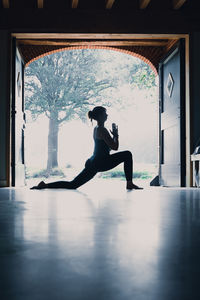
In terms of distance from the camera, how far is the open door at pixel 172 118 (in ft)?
18.0

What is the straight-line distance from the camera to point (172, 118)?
234 inches

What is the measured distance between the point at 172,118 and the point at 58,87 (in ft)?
25.7

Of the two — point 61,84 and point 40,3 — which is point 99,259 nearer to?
point 40,3

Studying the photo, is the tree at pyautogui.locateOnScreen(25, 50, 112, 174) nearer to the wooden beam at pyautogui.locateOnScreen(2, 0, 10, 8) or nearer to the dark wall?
the dark wall

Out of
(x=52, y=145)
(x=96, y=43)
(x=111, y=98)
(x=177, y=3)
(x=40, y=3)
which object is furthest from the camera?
(x=111, y=98)

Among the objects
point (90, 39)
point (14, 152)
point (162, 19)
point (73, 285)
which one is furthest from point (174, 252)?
point (90, 39)

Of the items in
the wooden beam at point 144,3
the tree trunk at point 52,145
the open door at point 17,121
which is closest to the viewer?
the wooden beam at point 144,3

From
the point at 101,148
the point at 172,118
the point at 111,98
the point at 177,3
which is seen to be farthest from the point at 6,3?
the point at 111,98

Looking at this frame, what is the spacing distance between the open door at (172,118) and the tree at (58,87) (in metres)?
6.84

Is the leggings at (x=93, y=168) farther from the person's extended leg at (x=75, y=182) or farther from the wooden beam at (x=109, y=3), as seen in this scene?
the wooden beam at (x=109, y=3)

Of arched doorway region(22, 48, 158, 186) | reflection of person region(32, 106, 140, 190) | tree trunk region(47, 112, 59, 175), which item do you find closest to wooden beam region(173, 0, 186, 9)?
reflection of person region(32, 106, 140, 190)

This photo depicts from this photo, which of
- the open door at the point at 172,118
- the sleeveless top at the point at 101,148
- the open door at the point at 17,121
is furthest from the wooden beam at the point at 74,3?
the sleeveless top at the point at 101,148

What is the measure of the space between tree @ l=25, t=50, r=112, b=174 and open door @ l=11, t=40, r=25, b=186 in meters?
6.49

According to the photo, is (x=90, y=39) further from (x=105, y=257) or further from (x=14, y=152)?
(x=105, y=257)
